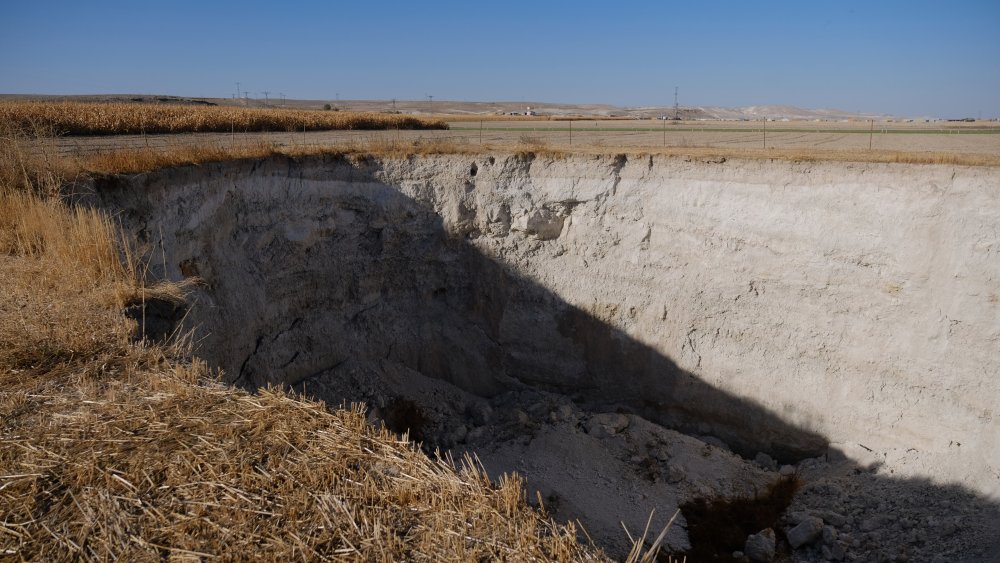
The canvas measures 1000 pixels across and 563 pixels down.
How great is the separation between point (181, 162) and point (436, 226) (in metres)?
5.55

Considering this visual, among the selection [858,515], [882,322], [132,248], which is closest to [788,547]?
[858,515]

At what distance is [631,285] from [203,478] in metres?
11.1

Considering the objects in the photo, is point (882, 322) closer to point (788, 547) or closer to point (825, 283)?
point (825, 283)

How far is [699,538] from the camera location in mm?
9945

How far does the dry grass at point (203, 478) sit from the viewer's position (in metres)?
3.48

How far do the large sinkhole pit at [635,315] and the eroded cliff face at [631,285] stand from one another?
0.14 feet

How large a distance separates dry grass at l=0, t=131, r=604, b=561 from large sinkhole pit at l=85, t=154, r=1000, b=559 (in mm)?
3845

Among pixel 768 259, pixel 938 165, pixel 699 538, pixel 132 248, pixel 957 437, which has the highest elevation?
pixel 938 165

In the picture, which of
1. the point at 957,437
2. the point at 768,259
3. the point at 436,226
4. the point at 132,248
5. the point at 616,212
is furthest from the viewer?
the point at 436,226

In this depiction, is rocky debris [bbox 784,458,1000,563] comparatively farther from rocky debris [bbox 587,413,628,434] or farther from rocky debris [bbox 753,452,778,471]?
rocky debris [bbox 587,413,628,434]

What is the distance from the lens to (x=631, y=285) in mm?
13961

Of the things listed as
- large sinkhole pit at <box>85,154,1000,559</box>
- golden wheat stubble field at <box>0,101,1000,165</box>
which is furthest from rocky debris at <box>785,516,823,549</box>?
golden wheat stubble field at <box>0,101,1000,165</box>

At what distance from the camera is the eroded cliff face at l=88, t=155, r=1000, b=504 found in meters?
10.6

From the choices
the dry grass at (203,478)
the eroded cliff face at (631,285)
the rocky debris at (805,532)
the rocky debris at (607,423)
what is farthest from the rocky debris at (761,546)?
the dry grass at (203,478)
